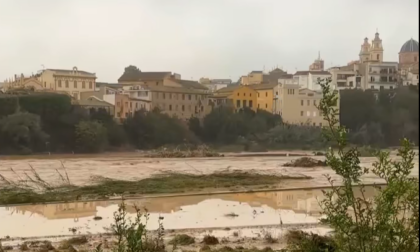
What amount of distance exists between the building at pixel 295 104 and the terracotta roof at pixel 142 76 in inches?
327

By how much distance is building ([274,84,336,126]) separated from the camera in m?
36.6

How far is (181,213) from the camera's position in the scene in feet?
41.3

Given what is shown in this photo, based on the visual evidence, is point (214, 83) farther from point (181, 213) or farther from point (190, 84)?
point (181, 213)

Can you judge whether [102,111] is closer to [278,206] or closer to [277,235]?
[278,206]

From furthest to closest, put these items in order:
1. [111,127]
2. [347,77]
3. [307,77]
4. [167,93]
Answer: [347,77] < [307,77] < [167,93] < [111,127]

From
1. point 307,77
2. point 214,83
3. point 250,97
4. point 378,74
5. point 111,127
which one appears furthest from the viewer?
point 214,83

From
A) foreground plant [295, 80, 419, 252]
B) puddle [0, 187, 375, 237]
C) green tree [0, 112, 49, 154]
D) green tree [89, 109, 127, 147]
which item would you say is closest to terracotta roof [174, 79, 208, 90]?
green tree [89, 109, 127, 147]

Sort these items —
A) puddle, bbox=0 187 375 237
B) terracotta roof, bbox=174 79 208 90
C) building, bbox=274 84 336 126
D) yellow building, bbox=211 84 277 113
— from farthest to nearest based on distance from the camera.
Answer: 1. terracotta roof, bbox=174 79 208 90
2. yellow building, bbox=211 84 277 113
3. building, bbox=274 84 336 126
4. puddle, bbox=0 187 375 237

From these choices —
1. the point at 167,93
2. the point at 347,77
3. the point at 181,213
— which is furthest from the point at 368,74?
the point at 181,213

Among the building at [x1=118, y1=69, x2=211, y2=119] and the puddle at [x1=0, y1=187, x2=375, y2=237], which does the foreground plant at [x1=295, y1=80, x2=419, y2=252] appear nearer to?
the puddle at [x1=0, y1=187, x2=375, y2=237]

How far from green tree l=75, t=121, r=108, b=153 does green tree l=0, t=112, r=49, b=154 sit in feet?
6.27

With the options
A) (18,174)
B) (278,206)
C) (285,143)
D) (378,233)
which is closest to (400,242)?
(378,233)

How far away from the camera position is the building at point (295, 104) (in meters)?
36.6

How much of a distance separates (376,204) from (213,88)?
38.9 metres
